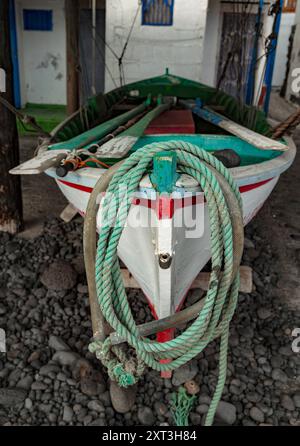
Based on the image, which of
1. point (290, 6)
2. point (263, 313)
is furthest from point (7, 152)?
point (290, 6)

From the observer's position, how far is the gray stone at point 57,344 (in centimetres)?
289

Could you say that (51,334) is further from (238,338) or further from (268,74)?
(268,74)

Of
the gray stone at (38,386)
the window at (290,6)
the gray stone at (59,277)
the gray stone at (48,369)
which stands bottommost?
the gray stone at (38,386)

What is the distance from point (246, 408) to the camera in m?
2.59

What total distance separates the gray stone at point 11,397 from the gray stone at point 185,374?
926 mm

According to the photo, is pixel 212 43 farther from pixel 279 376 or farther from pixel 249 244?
pixel 279 376

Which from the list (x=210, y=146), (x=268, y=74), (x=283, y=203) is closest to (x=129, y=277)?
(x=210, y=146)

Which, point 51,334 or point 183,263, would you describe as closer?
Result: point 183,263

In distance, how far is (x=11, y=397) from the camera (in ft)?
8.42

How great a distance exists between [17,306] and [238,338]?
1.64 metres

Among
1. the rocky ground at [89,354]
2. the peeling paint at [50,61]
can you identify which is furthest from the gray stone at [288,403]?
the peeling paint at [50,61]

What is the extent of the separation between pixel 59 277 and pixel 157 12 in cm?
505

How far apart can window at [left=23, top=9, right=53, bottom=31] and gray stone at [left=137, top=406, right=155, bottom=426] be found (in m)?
7.02

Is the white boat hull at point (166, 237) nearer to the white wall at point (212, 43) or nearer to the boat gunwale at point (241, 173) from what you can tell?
the boat gunwale at point (241, 173)
